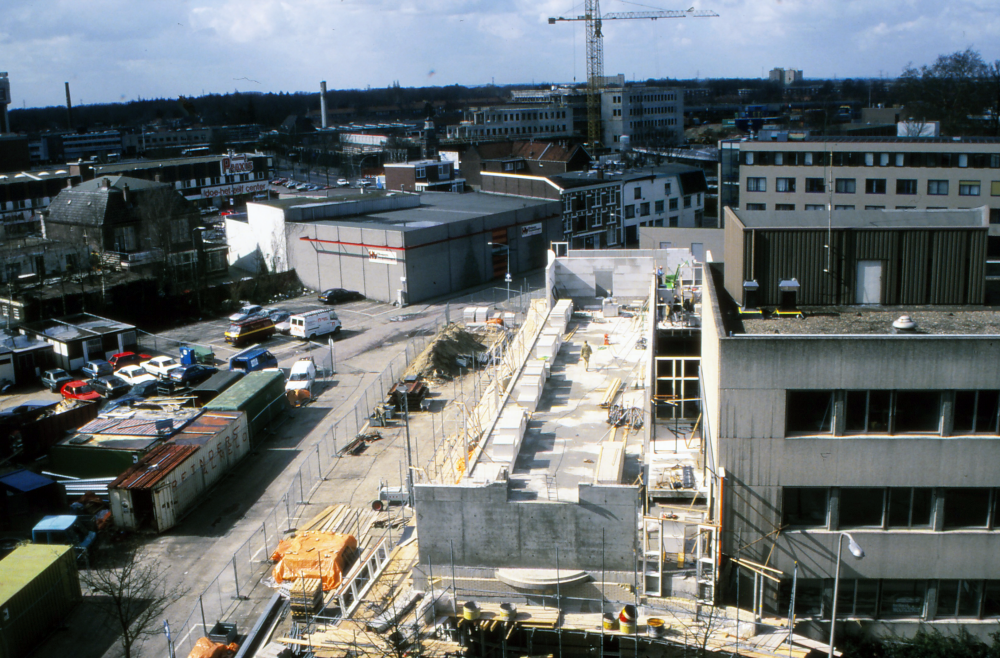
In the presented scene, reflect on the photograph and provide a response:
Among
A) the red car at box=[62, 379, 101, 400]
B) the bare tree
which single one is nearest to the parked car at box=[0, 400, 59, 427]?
the red car at box=[62, 379, 101, 400]

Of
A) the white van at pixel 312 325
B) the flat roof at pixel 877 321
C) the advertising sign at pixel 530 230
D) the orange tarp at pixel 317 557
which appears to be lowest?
the orange tarp at pixel 317 557

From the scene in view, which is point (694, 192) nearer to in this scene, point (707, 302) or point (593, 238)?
point (593, 238)

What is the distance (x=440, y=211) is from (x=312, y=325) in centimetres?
1985

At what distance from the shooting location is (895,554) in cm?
1803

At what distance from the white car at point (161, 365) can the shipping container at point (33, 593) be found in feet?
58.6

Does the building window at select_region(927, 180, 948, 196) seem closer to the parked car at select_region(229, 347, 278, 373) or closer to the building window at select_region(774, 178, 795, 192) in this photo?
the building window at select_region(774, 178, 795, 192)

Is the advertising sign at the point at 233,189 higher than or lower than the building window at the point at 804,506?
higher

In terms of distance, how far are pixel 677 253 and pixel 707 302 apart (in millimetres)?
17342

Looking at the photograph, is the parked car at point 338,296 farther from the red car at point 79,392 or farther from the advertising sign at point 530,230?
the red car at point 79,392

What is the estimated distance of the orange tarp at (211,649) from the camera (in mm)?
19766

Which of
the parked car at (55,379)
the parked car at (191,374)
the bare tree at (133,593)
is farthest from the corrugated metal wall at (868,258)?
the parked car at (55,379)

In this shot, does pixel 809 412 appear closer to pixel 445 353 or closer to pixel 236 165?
pixel 445 353

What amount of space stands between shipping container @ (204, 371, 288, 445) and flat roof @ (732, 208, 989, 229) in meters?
19.7

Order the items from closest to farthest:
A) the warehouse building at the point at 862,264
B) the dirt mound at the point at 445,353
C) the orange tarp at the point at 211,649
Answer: the orange tarp at the point at 211,649 < the warehouse building at the point at 862,264 < the dirt mound at the point at 445,353
